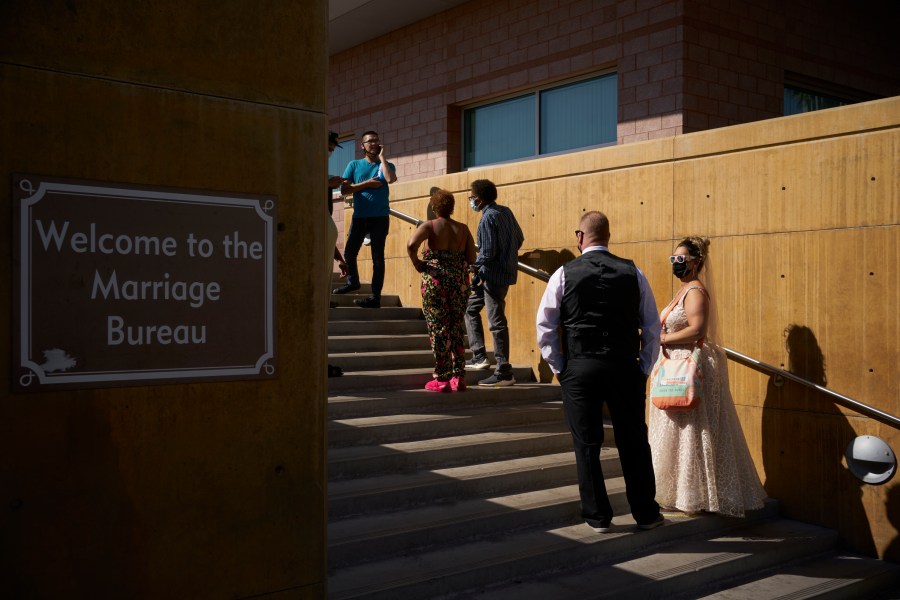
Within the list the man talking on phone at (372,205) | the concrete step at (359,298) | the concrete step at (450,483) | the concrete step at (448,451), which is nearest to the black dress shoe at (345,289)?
the concrete step at (359,298)

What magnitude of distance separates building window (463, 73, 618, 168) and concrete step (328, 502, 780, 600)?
5.63 meters

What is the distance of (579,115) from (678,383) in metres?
5.72

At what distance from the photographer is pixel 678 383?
5.49 metres

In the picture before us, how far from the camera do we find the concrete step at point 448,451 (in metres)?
5.49

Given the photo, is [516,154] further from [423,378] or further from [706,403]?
[706,403]

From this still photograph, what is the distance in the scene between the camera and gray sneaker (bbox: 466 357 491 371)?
7.77 m

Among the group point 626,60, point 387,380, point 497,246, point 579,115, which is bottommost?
point 387,380

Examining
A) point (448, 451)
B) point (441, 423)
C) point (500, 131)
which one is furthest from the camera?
point (500, 131)

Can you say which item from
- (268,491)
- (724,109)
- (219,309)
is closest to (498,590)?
(268,491)

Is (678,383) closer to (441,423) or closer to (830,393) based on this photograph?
(830,393)

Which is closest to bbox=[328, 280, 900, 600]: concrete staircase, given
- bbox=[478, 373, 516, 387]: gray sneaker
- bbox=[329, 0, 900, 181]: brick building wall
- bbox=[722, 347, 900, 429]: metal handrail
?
bbox=[478, 373, 516, 387]: gray sneaker

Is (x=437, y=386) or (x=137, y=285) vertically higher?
(x=137, y=285)

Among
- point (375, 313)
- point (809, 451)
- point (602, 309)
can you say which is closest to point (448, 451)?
point (602, 309)

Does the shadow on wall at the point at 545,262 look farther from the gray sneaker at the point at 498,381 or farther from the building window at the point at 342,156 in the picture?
the building window at the point at 342,156
